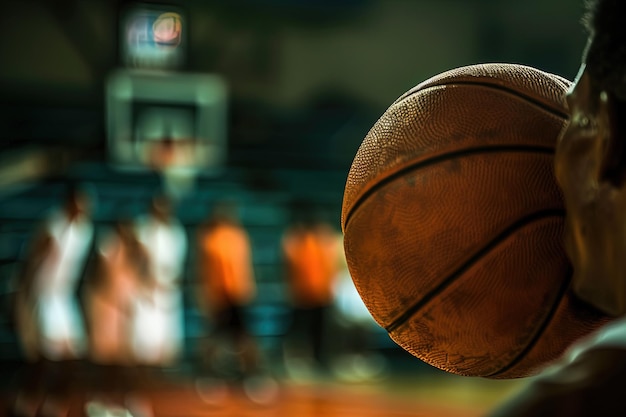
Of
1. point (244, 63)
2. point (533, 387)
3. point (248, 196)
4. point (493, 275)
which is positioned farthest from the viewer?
point (244, 63)

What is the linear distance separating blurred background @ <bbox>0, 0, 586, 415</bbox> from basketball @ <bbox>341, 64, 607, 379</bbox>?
510 centimetres

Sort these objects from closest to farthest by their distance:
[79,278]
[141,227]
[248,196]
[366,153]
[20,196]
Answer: [366,153] → [79,278] → [141,227] → [20,196] → [248,196]

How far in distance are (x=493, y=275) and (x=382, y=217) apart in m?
0.15

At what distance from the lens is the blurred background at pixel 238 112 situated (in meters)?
6.87

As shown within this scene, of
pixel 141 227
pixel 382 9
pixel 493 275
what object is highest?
pixel 493 275

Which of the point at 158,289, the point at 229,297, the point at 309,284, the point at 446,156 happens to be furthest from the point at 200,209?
the point at 446,156

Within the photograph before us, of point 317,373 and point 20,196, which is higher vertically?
point 20,196

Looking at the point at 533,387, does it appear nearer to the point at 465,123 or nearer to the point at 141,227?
the point at 465,123

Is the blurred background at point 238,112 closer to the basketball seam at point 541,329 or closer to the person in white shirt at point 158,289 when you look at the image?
the person in white shirt at point 158,289

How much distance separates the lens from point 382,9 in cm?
837

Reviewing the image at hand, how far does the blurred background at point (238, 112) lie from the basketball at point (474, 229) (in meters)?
5.10

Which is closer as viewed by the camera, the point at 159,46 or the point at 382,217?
the point at 382,217

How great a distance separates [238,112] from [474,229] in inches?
271

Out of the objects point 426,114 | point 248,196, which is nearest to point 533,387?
point 426,114
